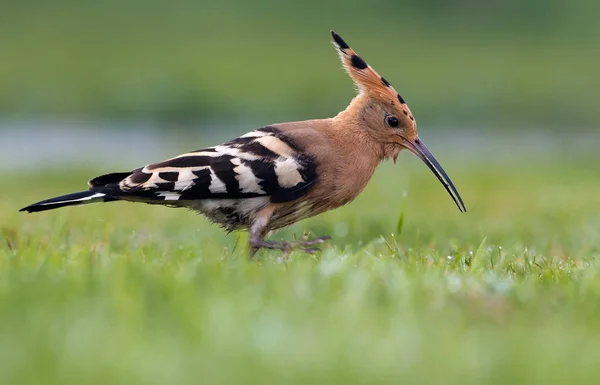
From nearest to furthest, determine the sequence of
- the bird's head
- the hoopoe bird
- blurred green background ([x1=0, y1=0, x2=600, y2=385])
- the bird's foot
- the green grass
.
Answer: the green grass, blurred green background ([x1=0, y1=0, x2=600, y2=385]), the bird's foot, the hoopoe bird, the bird's head

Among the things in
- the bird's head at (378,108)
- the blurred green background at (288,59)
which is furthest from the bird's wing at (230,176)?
the blurred green background at (288,59)

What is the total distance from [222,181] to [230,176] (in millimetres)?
45

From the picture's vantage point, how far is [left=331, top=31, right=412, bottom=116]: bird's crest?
5.36 m

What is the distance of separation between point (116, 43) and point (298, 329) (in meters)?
20.6

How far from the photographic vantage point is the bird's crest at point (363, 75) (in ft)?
17.6

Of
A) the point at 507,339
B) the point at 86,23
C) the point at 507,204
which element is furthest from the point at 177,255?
the point at 86,23

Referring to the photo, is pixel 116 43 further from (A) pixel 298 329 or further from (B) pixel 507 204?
(A) pixel 298 329

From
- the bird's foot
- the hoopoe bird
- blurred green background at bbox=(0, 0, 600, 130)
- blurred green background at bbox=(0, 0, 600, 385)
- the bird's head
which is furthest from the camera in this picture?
blurred green background at bbox=(0, 0, 600, 130)

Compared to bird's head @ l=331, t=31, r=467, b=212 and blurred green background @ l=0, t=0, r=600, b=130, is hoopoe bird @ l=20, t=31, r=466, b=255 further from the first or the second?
blurred green background @ l=0, t=0, r=600, b=130

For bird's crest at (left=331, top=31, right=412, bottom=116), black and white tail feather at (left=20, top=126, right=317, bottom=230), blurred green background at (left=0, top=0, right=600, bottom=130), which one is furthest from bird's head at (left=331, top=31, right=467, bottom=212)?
blurred green background at (left=0, top=0, right=600, bottom=130)

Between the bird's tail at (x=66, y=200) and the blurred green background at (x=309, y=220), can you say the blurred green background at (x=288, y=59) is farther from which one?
the bird's tail at (x=66, y=200)

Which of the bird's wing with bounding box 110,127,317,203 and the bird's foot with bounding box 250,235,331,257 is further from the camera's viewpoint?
the bird's wing with bounding box 110,127,317,203

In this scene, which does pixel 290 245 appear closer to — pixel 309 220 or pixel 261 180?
pixel 261 180

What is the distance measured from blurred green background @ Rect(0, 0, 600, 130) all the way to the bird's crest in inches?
509
